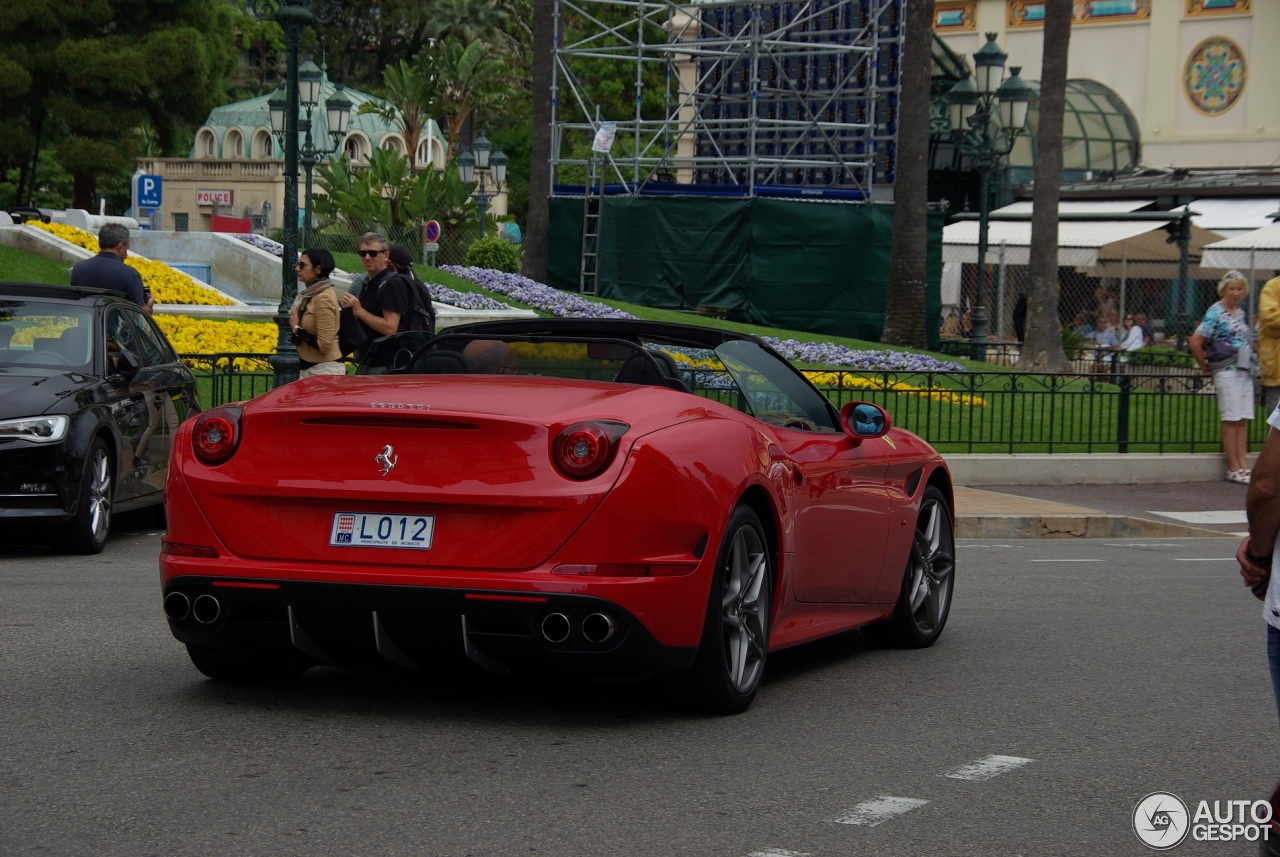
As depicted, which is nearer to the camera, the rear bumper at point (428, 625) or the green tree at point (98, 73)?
the rear bumper at point (428, 625)

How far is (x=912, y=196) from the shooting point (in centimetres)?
3023

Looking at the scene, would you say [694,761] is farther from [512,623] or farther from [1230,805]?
[1230,805]

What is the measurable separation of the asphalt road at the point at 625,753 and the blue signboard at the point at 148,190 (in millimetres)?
25545

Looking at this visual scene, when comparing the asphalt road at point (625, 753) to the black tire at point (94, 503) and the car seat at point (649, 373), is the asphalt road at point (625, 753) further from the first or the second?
the black tire at point (94, 503)

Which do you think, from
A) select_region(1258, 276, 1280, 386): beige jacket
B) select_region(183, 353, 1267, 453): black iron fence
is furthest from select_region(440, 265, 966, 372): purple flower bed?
select_region(1258, 276, 1280, 386): beige jacket

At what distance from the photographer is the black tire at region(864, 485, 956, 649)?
27.5ft

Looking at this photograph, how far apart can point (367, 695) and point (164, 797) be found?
1.62 metres

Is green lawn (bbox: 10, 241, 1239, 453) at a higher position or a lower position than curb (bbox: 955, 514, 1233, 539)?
higher

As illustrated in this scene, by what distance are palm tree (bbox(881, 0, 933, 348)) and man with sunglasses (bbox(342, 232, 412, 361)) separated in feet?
58.2

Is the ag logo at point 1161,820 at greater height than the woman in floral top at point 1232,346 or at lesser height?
lesser

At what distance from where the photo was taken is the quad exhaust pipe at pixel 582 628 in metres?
5.86

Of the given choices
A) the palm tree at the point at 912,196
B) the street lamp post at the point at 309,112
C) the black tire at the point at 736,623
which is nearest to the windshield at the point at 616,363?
the black tire at the point at 736,623

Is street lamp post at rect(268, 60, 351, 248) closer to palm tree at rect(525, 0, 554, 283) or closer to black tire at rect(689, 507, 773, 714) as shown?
palm tree at rect(525, 0, 554, 283)

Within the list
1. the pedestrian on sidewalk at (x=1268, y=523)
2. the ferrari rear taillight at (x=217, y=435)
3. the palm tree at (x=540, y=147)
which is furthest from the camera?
the palm tree at (x=540, y=147)
